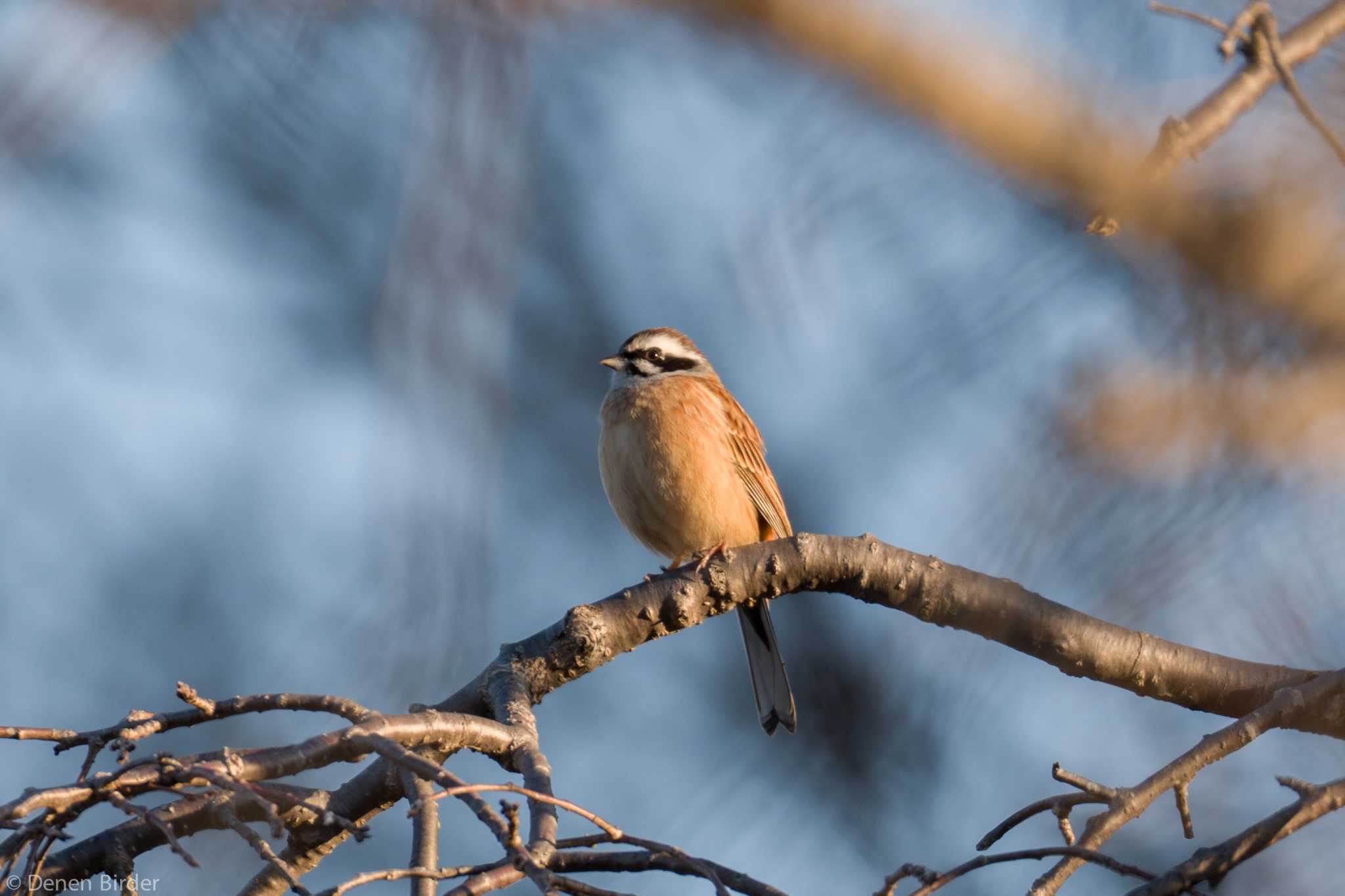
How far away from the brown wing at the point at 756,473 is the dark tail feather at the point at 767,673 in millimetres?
369

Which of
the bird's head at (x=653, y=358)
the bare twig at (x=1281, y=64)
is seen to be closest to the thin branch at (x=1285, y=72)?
the bare twig at (x=1281, y=64)

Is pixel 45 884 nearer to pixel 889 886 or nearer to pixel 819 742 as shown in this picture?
pixel 889 886

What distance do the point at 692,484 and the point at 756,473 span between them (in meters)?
0.44

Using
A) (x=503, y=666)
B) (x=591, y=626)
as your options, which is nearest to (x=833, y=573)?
(x=591, y=626)

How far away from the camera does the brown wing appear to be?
17.5ft

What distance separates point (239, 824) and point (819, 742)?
4.84m

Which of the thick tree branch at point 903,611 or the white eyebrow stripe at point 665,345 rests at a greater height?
the white eyebrow stripe at point 665,345

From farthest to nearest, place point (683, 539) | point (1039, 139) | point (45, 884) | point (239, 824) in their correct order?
point (683, 539) → point (1039, 139) → point (45, 884) → point (239, 824)

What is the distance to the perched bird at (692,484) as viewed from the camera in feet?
16.6

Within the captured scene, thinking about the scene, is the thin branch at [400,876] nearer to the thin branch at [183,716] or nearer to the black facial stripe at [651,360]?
the thin branch at [183,716]

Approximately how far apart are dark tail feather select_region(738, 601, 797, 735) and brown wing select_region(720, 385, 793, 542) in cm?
37

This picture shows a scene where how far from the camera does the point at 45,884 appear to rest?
227 cm

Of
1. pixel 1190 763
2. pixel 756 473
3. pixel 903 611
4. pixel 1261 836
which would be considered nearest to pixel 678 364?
pixel 756 473

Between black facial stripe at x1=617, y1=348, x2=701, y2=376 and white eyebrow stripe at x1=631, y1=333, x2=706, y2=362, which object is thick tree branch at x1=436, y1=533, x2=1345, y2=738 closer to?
black facial stripe at x1=617, y1=348, x2=701, y2=376
